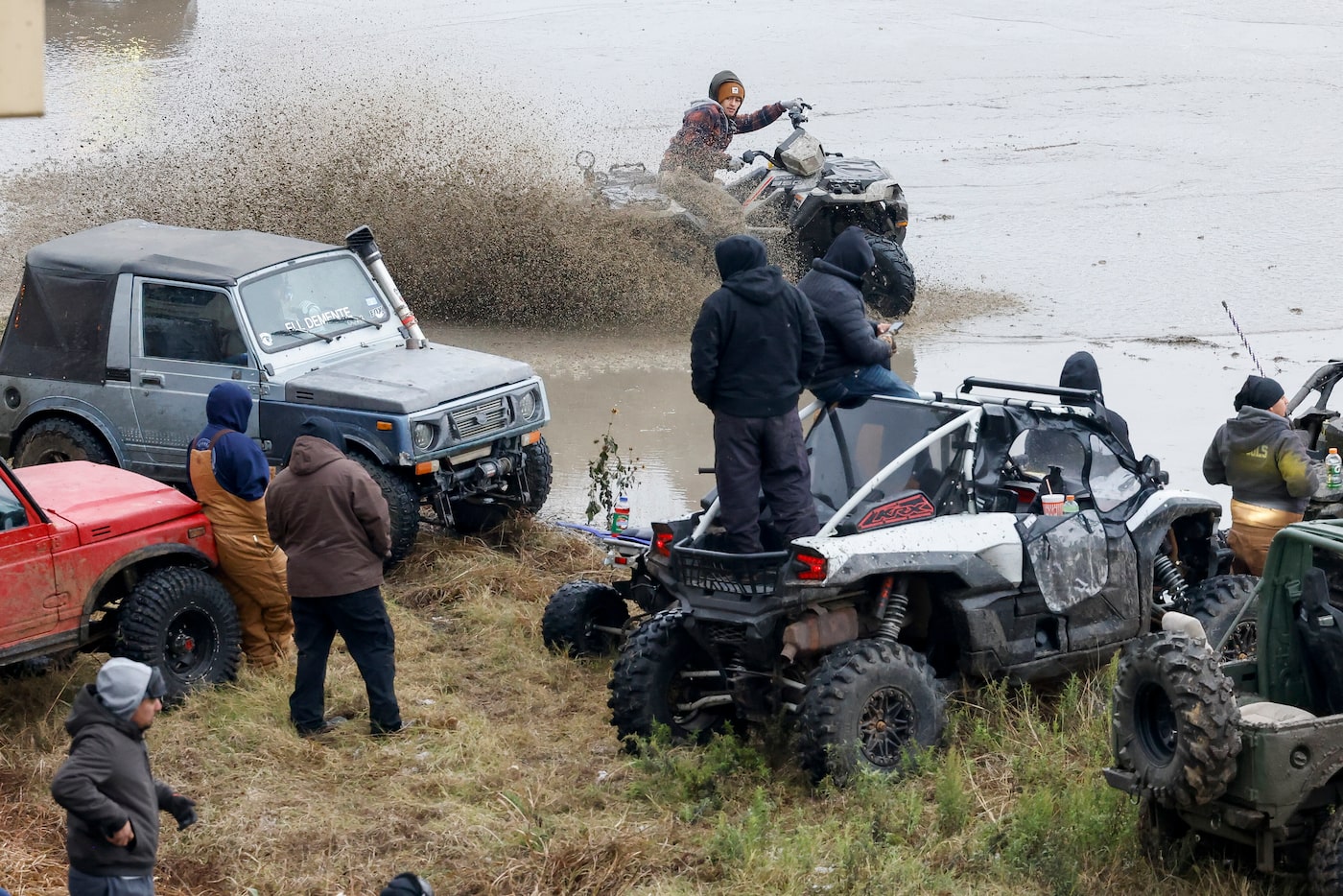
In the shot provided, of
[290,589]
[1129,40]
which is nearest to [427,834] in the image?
[290,589]

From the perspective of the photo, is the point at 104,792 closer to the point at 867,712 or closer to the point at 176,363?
the point at 867,712

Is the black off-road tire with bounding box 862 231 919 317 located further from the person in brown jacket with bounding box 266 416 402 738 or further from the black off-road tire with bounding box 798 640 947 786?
the black off-road tire with bounding box 798 640 947 786

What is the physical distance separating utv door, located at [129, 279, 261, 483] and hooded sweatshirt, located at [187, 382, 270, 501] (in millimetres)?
1593

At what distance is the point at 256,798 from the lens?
21.2 feet

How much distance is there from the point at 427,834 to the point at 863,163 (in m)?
11.2

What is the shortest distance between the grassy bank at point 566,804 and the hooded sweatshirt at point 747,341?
4.87 feet

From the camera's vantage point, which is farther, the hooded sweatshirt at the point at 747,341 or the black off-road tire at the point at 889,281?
the black off-road tire at the point at 889,281

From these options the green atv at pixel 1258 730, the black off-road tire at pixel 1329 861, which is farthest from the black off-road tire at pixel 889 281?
the black off-road tire at pixel 1329 861

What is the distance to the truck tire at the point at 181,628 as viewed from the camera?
24.2 feet

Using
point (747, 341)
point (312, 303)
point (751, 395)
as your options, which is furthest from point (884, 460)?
point (312, 303)

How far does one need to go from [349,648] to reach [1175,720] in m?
3.70

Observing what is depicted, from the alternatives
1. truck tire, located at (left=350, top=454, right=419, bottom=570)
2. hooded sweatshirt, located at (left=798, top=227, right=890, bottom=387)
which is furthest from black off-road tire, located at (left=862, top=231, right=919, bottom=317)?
hooded sweatshirt, located at (left=798, top=227, right=890, bottom=387)

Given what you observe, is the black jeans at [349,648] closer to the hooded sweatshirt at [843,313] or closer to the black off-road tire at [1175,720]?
the hooded sweatshirt at [843,313]

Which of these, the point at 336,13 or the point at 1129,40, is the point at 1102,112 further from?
the point at 336,13
